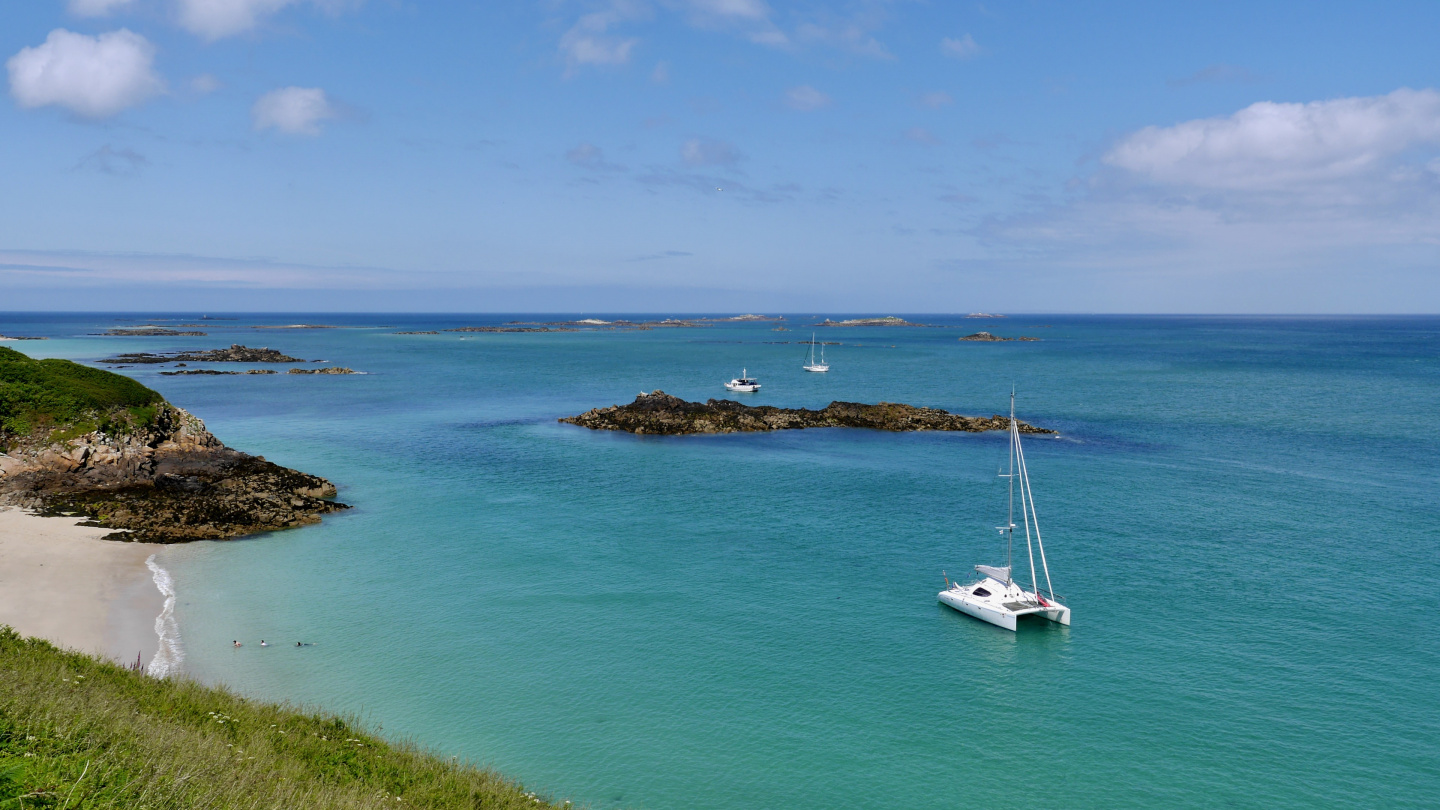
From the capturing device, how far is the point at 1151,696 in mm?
24922

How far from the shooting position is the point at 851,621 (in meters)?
30.2

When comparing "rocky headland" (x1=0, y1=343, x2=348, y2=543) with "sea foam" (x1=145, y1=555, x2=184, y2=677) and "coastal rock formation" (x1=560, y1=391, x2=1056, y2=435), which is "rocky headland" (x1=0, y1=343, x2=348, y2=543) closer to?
"sea foam" (x1=145, y1=555, x2=184, y2=677)

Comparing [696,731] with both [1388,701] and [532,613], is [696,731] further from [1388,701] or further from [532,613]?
[1388,701]

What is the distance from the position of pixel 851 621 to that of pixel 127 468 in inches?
1632

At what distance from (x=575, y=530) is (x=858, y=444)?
32952 mm

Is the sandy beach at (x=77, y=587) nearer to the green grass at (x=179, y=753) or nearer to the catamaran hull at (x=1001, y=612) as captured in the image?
the green grass at (x=179, y=753)

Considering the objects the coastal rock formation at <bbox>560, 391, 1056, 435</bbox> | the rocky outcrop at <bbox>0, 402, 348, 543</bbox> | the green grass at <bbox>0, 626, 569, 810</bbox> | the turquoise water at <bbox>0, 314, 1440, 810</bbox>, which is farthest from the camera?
the coastal rock formation at <bbox>560, 391, 1056, 435</bbox>

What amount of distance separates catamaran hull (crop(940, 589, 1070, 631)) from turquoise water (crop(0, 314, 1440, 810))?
0.48 metres

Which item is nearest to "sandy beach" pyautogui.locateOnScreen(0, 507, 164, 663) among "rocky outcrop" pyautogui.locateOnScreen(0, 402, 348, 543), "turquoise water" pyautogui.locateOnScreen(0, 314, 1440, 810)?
"turquoise water" pyautogui.locateOnScreen(0, 314, 1440, 810)

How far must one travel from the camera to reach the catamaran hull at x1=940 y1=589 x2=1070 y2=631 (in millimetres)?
29688

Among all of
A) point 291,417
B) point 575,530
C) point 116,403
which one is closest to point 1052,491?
point 575,530

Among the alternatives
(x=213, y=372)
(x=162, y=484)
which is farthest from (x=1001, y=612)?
(x=213, y=372)

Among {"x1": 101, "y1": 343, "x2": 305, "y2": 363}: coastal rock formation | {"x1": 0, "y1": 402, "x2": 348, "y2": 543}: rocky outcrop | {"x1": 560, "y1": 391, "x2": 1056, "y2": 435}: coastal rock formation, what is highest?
{"x1": 101, "y1": 343, "x2": 305, "y2": 363}: coastal rock formation

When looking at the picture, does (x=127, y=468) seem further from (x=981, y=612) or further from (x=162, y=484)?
(x=981, y=612)
